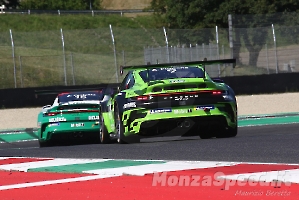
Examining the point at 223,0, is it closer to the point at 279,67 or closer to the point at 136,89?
the point at 279,67

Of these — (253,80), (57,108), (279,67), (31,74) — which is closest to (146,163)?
(57,108)

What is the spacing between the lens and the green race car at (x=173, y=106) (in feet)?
38.2

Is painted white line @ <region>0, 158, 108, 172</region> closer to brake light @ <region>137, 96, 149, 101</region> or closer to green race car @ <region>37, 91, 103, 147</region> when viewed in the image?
brake light @ <region>137, 96, 149, 101</region>

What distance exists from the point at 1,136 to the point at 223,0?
38.5 m

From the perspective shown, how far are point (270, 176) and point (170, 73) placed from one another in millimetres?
5966

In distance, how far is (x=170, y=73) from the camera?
12.3m

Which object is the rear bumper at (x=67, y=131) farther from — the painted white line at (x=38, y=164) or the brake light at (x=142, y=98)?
the painted white line at (x=38, y=164)

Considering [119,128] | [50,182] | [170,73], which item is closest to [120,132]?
[119,128]

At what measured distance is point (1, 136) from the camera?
1912cm

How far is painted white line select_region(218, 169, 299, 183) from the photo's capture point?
6246 mm

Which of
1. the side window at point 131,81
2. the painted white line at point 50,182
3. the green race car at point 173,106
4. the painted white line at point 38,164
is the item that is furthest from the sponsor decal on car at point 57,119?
the painted white line at point 50,182

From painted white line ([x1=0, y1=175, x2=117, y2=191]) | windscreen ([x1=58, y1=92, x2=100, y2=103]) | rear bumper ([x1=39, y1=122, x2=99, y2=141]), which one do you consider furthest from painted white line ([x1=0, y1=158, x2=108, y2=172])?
windscreen ([x1=58, y1=92, x2=100, y2=103])

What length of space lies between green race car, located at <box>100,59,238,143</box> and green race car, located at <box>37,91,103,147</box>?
2.38 meters

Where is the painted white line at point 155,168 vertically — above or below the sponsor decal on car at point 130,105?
below
